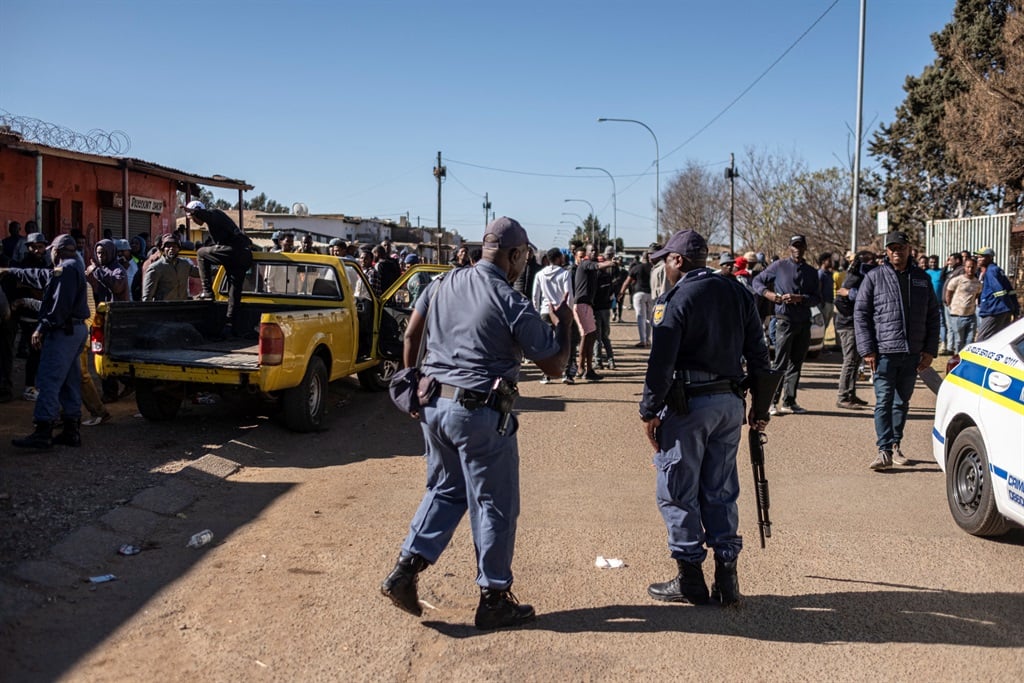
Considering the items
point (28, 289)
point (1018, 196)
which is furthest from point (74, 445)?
point (1018, 196)

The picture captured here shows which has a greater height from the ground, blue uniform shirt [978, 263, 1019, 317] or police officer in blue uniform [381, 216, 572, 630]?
blue uniform shirt [978, 263, 1019, 317]

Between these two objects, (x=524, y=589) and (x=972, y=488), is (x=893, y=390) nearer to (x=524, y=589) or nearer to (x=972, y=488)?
(x=972, y=488)

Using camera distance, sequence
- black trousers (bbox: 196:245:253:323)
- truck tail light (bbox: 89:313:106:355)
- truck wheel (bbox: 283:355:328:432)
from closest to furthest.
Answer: truck tail light (bbox: 89:313:106:355), truck wheel (bbox: 283:355:328:432), black trousers (bbox: 196:245:253:323)

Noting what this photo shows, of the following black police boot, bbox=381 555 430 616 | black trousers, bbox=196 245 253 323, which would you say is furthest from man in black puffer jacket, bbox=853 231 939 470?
black trousers, bbox=196 245 253 323

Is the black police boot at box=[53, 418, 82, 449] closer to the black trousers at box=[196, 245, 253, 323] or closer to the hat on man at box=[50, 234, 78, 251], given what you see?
the hat on man at box=[50, 234, 78, 251]

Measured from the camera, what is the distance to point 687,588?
15.3 feet

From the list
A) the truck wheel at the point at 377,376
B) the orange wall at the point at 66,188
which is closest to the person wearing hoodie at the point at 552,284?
the truck wheel at the point at 377,376

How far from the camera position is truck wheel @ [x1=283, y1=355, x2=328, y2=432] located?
349 inches

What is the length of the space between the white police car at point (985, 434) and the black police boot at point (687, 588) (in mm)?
1879

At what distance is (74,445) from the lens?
8.13 metres

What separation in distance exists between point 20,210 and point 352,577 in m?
17.3

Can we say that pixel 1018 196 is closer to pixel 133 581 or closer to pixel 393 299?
pixel 393 299

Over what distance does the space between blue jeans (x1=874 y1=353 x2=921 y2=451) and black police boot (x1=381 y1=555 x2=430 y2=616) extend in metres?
4.87

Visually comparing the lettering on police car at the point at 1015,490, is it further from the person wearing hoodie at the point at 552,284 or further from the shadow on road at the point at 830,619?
the person wearing hoodie at the point at 552,284
